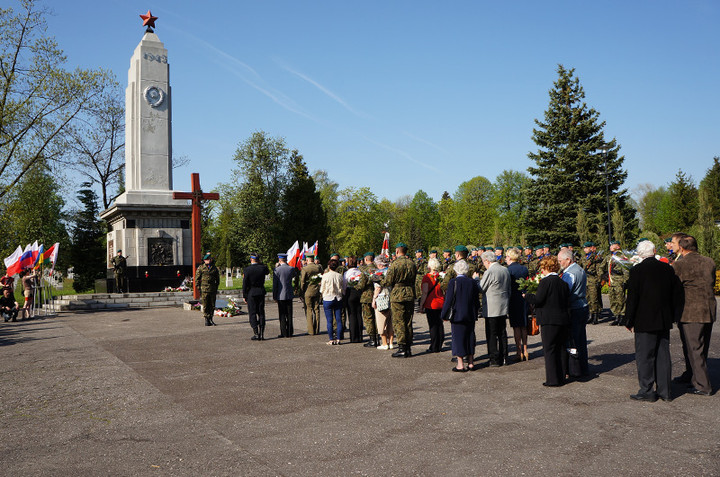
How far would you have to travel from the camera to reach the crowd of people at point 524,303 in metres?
6.49

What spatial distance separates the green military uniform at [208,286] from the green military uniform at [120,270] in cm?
960

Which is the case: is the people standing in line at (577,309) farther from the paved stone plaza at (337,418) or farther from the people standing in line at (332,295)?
the people standing in line at (332,295)

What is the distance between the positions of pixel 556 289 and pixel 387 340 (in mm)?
4450

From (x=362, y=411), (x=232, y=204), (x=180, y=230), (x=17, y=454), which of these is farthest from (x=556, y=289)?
(x=232, y=204)

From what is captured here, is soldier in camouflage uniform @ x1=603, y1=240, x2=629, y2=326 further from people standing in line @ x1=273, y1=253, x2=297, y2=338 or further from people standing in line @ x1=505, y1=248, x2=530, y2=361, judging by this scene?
people standing in line @ x1=273, y1=253, x2=297, y2=338

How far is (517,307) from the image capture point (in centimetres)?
902

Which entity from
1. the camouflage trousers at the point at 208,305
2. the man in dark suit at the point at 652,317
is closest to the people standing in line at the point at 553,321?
the man in dark suit at the point at 652,317

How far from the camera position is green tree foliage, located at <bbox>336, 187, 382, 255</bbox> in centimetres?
6600

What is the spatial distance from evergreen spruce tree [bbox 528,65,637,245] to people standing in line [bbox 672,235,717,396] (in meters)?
31.1

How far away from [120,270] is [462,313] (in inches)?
772

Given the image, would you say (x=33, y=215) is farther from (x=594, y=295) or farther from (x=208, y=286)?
(x=594, y=295)

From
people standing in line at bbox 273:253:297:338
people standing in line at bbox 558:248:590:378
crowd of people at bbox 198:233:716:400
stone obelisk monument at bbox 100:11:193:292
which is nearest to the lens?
crowd of people at bbox 198:233:716:400

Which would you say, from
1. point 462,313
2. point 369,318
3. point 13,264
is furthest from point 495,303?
point 13,264

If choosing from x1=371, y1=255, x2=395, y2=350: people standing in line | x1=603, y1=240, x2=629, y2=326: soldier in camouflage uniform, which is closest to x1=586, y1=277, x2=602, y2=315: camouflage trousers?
x1=603, y1=240, x2=629, y2=326: soldier in camouflage uniform
